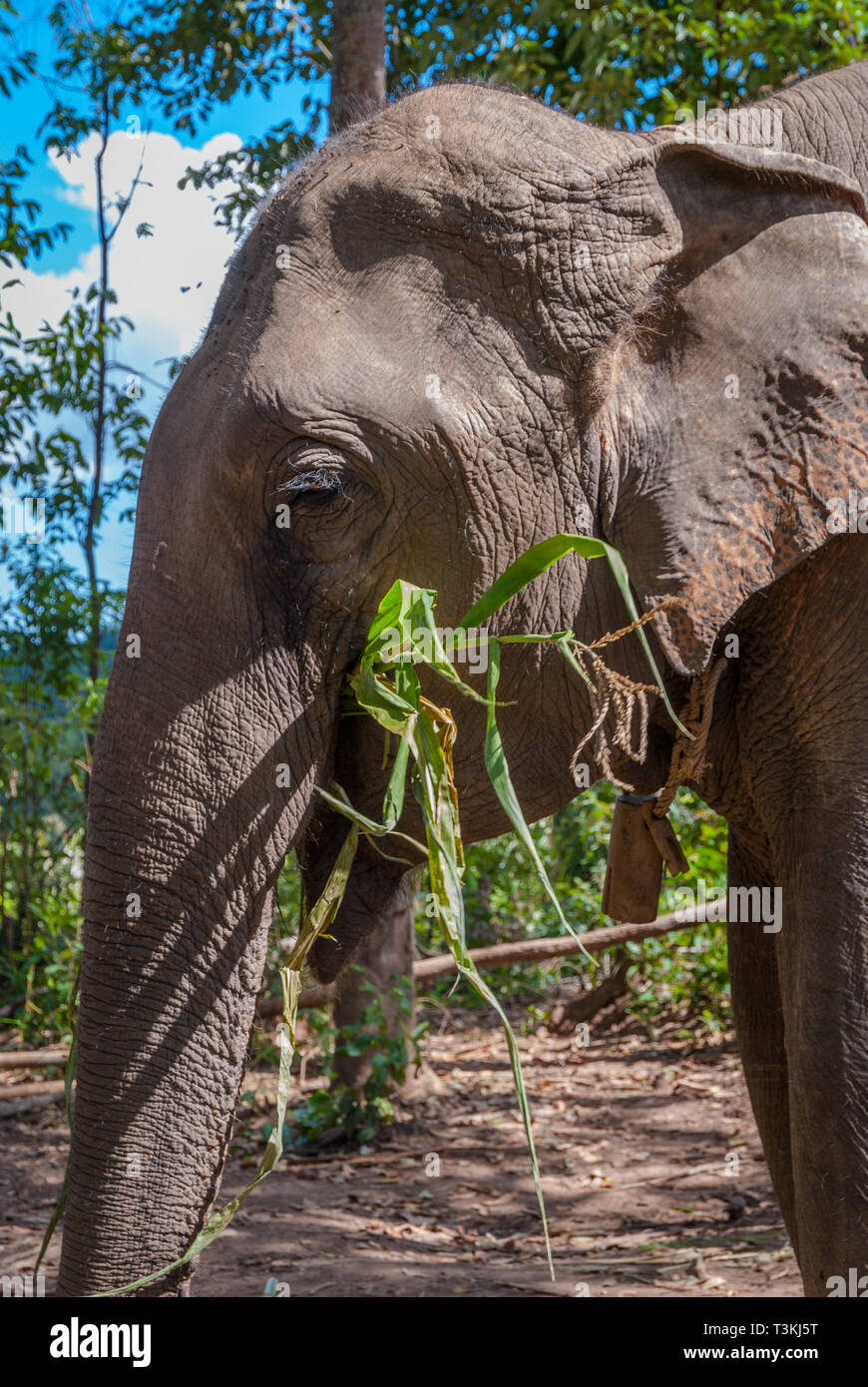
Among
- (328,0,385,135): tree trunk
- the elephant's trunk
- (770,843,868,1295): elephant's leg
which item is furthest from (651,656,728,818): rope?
(328,0,385,135): tree trunk

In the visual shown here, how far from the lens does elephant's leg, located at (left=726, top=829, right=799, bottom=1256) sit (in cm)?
305

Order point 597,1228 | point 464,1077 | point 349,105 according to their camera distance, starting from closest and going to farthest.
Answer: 1. point 597,1228
2. point 349,105
3. point 464,1077

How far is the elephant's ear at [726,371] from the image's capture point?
220 centimetres

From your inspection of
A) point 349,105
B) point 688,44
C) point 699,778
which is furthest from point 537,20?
point 699,778

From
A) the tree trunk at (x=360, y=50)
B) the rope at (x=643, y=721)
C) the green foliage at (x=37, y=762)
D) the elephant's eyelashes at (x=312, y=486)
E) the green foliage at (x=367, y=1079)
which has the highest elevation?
the tree trunk at (x=360, y=50)

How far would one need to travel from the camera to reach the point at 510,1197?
5211 millimetres

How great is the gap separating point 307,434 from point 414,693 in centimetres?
45

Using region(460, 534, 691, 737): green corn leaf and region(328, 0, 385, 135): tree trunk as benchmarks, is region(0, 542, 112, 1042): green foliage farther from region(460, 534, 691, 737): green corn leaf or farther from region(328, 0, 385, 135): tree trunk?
region(460, 534, 691, 737): green corn leaf

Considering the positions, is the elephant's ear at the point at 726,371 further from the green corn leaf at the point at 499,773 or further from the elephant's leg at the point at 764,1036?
the elephant's leg at the point at 764,1036

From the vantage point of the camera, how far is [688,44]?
7.41m

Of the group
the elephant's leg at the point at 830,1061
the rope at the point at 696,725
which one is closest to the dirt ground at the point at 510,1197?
the elephant's leg at the point at 830,1061

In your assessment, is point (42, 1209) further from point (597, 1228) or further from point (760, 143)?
point (760, 143)

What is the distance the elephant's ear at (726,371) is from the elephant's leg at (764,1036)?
102 centimetres

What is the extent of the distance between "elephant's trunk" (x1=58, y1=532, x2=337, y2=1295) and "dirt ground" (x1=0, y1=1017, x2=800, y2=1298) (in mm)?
1789
